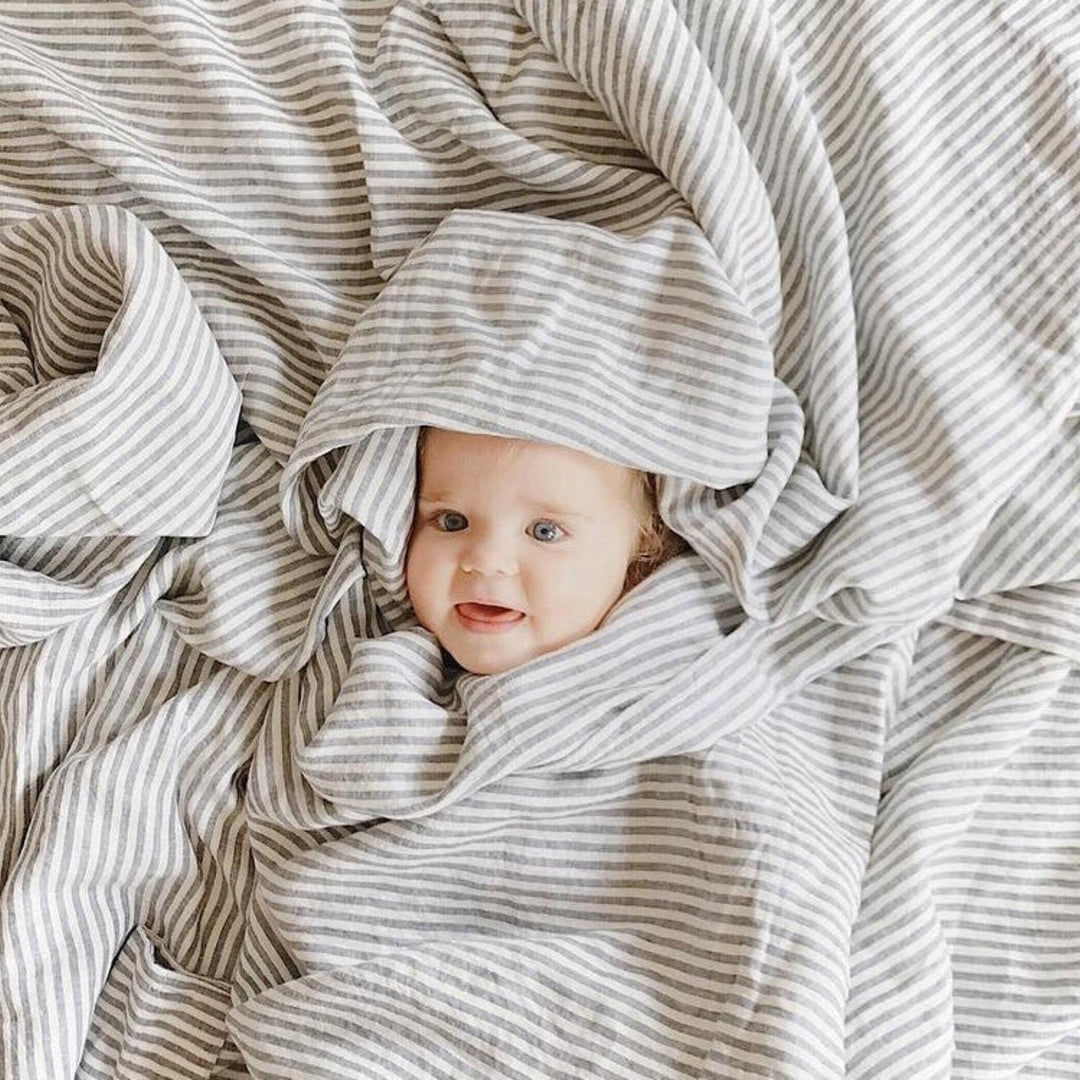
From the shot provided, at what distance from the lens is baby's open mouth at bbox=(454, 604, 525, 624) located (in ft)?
3.40

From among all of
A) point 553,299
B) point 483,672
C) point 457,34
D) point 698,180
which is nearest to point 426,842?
point 483,672

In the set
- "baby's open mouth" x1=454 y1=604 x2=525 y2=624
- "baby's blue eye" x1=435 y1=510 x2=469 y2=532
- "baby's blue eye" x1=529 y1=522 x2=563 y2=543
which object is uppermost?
Result: "baby's blue eye" x1=529 y1=522 x2=563 y2=543

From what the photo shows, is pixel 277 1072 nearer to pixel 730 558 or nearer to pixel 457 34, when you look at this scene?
pixel 730 558

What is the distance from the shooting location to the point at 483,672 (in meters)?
1.05

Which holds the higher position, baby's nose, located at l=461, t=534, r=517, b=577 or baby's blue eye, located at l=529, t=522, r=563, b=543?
baby's blue eye, located at l=529, t=522, r=563, b=543

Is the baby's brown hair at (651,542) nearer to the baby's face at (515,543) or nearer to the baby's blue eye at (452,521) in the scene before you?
the baby's face at (515,543)

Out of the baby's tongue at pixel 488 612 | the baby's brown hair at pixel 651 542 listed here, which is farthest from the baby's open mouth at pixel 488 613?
the baby's brown hair at pixel 651 542

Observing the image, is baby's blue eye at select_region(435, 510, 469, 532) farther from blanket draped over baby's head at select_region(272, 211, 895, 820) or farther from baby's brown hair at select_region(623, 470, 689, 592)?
baby's brown hair at select_region(623, 470, 689, 592)

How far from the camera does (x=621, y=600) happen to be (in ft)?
3.50

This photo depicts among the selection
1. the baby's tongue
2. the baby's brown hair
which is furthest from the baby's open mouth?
the baby's brown hair

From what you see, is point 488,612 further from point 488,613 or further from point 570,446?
point 570,446

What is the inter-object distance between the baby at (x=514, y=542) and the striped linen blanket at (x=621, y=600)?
3 centimetres

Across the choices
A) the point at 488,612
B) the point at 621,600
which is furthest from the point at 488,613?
the point at 621,600

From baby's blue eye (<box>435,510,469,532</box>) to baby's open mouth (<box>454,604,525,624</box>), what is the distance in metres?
0.06
